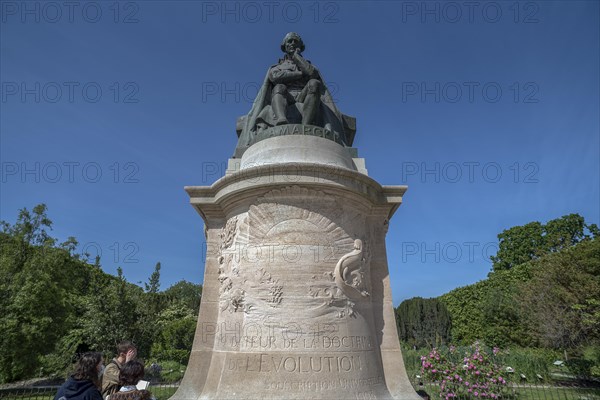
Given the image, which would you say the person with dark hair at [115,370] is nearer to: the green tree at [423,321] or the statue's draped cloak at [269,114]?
the statue's draped cloak at [269,114]

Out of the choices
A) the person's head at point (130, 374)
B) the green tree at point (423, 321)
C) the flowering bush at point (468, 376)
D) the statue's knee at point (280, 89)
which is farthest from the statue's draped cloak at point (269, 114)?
the green tree at point (423, 321)

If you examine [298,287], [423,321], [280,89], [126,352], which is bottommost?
[126,352]

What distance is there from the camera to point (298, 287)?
5.94 meters

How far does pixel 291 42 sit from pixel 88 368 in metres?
7.67

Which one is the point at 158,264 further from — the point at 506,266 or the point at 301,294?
the point at 506,266

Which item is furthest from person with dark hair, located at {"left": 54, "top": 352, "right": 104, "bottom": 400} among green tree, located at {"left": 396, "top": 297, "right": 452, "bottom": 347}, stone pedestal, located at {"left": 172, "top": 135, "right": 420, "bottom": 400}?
green tree, located at {"left": 396, "top": 297, "right": 452, "bottom": 347}

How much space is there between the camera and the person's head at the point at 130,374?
393 centimetres

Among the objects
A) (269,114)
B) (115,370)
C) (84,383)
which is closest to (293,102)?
(269,114)

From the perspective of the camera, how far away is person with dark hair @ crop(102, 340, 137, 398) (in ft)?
15.5

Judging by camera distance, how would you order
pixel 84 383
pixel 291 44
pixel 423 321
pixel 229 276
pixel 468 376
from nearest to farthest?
pixel 84 383, pixel 229 276, pixel 291 44, pixel 468 376, pixel 423 321

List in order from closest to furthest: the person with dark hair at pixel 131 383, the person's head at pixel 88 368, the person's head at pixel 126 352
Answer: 1. the person with dark hair at pixel 131 383
2. the person's head at pixel 88 368
3. the person's head at pixel 126 352

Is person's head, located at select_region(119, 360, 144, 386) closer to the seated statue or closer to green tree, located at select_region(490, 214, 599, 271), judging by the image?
the seated statue

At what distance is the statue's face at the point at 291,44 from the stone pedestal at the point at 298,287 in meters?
3.00

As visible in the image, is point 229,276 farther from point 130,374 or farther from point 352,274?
point 130,374
